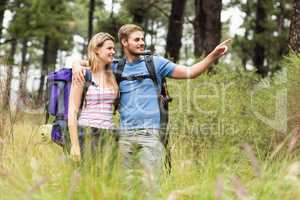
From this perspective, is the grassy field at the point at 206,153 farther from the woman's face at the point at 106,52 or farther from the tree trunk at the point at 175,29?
the tree trunk at the point at 175,29

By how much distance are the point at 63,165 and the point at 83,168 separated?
0.41ft

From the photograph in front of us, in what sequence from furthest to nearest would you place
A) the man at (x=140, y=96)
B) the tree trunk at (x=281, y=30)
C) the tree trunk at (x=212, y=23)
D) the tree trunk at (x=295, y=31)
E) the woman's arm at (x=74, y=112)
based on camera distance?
1. the tree trunk at (x=281, y=30)
2. the tree trunk at (x=212, y=23)
3. the tree trunk at (x=295, y=31)
4. the man at (x=140, y=96)
5. the woman's arm at (x=74, y=112)

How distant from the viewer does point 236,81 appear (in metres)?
9.00

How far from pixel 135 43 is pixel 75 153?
96 centimetres

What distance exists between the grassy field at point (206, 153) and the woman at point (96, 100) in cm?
25

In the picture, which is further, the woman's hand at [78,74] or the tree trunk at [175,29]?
the tree trunk at [175,29]

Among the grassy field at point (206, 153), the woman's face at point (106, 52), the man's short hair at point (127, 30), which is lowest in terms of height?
the grassy field at point (206, 153)

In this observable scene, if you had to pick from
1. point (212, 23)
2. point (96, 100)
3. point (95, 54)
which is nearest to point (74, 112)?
point (96, 100)

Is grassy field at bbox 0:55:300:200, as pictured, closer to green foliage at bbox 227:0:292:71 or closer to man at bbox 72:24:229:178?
man at bbox 72:24:229:178

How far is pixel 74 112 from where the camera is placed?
439 centimetres

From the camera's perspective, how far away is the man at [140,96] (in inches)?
176

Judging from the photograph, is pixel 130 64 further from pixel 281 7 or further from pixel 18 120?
pixel 281 7

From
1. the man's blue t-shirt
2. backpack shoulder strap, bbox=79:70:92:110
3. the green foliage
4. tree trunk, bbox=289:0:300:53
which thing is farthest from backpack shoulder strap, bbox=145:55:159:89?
the green foliage

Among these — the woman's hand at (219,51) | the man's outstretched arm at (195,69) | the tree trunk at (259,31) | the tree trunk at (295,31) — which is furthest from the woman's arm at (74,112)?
the tree trunk at (259,31)
